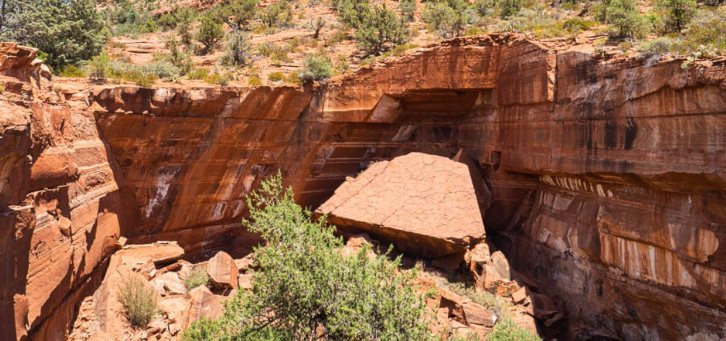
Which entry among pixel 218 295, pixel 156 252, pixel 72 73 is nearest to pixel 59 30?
pixel 72 73

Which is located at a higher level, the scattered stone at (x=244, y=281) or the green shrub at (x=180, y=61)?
the green shrub at (x=180, y=61)

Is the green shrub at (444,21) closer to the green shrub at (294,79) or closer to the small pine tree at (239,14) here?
the green shrub at (294,79)

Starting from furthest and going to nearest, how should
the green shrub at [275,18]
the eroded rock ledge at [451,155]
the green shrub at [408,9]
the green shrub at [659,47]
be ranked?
the green shrub at [275,18] < the green shrub at [408,9] < the green shrub at [659,47] < the eroded rock ledge at [451,155]

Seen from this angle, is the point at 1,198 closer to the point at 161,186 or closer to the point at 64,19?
the point at 161,186

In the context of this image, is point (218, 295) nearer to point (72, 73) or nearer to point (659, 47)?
point (72, 73)

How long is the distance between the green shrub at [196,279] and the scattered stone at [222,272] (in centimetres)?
25

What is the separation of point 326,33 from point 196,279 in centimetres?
1537

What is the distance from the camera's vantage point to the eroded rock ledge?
826cm

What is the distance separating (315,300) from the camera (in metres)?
8.12

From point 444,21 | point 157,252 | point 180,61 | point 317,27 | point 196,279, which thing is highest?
point 317,27

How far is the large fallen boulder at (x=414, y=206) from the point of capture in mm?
12688

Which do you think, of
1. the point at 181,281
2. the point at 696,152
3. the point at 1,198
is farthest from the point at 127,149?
the point at 696,152

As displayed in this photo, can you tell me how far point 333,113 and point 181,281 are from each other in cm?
695

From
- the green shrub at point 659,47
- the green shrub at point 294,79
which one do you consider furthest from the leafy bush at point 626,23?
the green shrub at point 294,79
